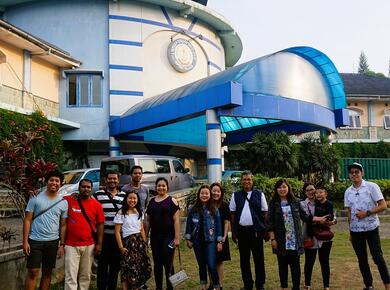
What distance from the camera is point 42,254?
5.49m

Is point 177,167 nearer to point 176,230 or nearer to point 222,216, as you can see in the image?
point 222,216

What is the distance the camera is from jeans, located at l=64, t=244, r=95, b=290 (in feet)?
18.3

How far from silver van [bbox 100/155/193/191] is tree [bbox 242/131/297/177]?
10.0 ft

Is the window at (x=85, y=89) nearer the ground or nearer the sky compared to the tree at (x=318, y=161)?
nearer the sky

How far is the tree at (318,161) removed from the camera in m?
17.7

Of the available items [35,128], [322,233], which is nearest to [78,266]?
[322,233]

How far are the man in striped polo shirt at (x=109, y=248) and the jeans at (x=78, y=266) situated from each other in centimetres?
24

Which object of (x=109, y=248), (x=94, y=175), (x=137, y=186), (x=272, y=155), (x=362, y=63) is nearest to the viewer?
(x=109, y=248)

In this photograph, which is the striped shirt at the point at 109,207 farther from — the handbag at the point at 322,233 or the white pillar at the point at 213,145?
the white pillar at the point at 213,145

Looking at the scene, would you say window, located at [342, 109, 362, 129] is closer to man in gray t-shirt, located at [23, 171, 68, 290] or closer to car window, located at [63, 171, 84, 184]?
car window, located at [63, 171, 84, 184]

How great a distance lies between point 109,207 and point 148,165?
7.73 metres

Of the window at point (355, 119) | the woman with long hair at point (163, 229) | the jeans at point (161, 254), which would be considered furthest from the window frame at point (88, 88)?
the window at point (355, 119)

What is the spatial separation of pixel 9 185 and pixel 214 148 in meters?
8.26

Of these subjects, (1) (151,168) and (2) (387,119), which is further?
(2) (387,119)
